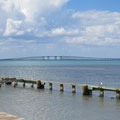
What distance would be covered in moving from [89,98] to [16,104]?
11406mm

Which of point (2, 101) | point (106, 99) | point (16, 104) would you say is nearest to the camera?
point (16, 104)

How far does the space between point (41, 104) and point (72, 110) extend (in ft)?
17.5

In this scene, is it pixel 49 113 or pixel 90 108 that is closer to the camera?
pixel 49 113

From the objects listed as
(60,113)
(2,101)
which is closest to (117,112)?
(60,113)

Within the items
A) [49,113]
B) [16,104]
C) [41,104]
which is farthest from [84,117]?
[16,104]

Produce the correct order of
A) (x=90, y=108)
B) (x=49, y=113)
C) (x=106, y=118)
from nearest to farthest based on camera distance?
(x=106, y=118) < (x=49, y=113) < (x=90, y=108)

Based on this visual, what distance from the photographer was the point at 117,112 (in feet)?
99.2

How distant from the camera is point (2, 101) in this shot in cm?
3709

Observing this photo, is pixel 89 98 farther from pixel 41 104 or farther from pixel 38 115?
pixel 38 115

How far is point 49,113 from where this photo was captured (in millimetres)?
29250

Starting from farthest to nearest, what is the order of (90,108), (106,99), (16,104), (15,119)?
(106,99) → (16,104) → (90,108) → (15,119)

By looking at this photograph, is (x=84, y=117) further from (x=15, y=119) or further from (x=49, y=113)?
(x=15, y=119)

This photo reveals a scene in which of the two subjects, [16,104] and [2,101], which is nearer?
[16,104]

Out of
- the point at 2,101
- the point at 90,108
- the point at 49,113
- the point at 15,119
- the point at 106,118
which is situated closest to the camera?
the point at 15,119
